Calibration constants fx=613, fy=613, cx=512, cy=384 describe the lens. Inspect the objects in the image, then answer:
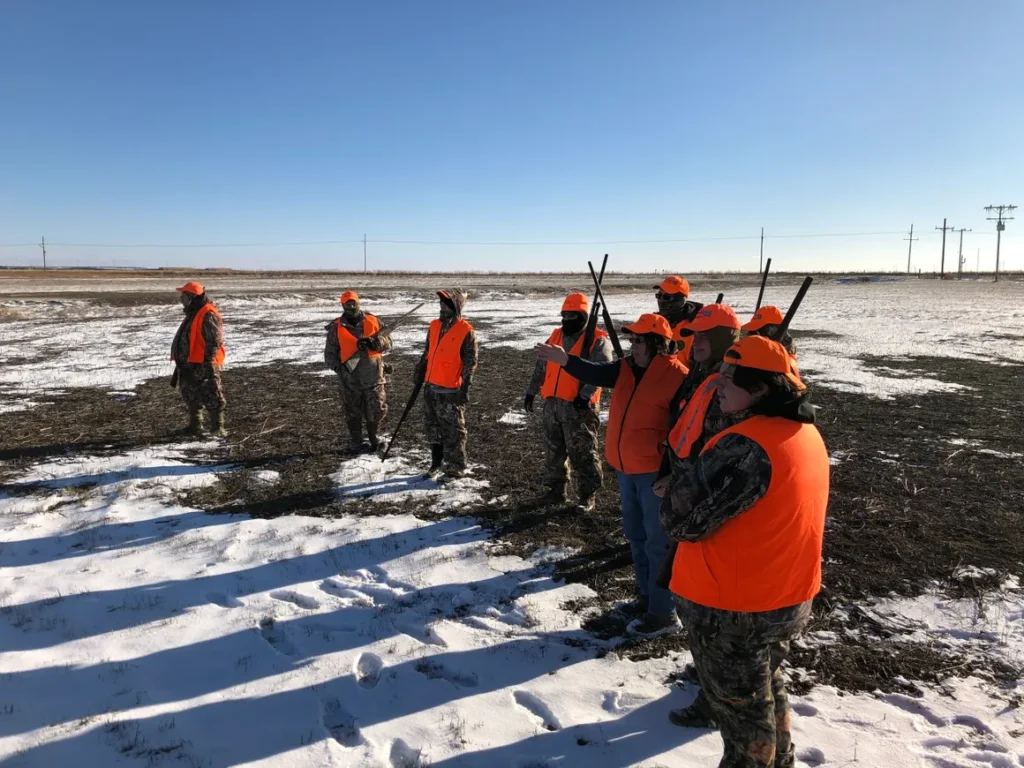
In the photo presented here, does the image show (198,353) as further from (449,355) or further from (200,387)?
(449,355)

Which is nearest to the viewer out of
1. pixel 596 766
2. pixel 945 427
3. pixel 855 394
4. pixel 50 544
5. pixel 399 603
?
pixel 596 766

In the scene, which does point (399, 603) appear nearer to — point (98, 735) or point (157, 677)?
point (157, 677)

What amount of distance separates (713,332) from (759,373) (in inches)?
61.9

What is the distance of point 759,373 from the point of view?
245 centimetres

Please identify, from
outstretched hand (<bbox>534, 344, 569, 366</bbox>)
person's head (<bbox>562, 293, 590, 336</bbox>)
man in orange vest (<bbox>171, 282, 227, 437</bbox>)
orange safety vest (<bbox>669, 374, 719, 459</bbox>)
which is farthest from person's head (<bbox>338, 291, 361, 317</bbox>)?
orange safety vest (<bbox>669, 374, 719, 459</bbox>)

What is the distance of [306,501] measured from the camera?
691 centimetres

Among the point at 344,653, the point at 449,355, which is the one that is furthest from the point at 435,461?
the point at 344,653

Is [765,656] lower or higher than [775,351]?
lower

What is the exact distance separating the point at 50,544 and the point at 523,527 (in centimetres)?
447

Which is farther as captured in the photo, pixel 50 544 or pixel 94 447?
pixel 94 447

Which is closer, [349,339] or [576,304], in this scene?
[576,304]

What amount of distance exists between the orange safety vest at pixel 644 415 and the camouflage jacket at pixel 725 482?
1690 mm

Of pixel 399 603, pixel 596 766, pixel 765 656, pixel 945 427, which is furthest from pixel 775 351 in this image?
pixel 945 427

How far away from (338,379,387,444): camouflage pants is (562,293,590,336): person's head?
10.7 feet
